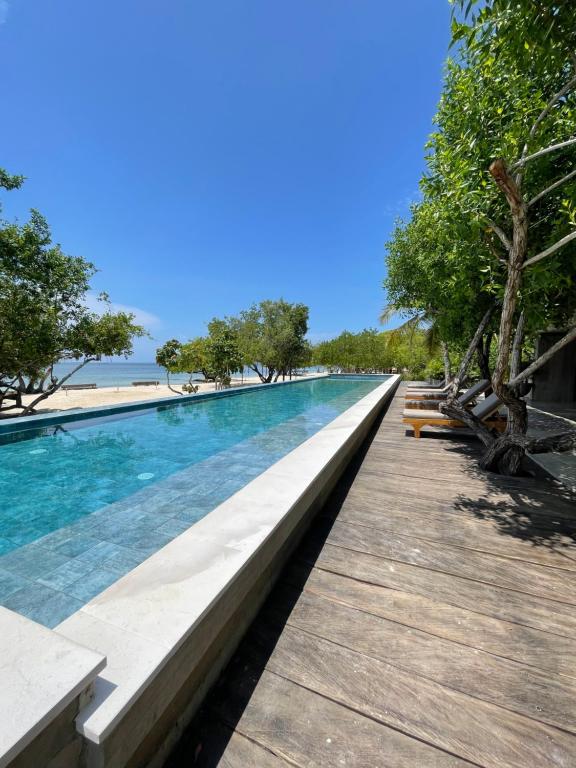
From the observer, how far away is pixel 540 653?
1659 millimetres

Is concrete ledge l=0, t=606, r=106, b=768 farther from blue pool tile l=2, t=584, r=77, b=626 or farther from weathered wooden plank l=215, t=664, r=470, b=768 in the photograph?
blue pool tile l=2, t=584, r=77, b=626

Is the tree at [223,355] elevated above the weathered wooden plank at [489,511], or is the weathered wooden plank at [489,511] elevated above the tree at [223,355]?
the tree at [223,355]

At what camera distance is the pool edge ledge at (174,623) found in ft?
3.39

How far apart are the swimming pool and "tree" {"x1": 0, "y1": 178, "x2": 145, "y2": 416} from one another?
5.24 meters

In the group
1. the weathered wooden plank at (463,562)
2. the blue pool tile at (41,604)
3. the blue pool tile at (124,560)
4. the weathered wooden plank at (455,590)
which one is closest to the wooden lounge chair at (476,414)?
the weathered wooden plank at (463,562)

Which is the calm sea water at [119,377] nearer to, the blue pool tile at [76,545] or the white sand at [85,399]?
the white sand at [85,399]

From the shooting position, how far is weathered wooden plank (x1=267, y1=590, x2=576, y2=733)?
1435 millimetres

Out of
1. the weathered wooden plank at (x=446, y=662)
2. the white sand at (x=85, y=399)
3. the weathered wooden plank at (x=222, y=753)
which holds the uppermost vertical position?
the weathered wooden plank at (x=446, y=662)

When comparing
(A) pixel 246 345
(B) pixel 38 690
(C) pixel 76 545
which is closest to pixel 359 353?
(A) pixel 246 345

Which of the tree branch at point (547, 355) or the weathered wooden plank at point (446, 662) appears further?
the tree branch at point (547, 355)

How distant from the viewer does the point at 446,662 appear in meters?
1.62

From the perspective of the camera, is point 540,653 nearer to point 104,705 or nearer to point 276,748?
point 276,748

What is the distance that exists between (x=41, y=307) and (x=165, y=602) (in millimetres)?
13512

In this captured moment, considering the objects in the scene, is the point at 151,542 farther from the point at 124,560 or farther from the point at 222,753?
the point at 222,753
